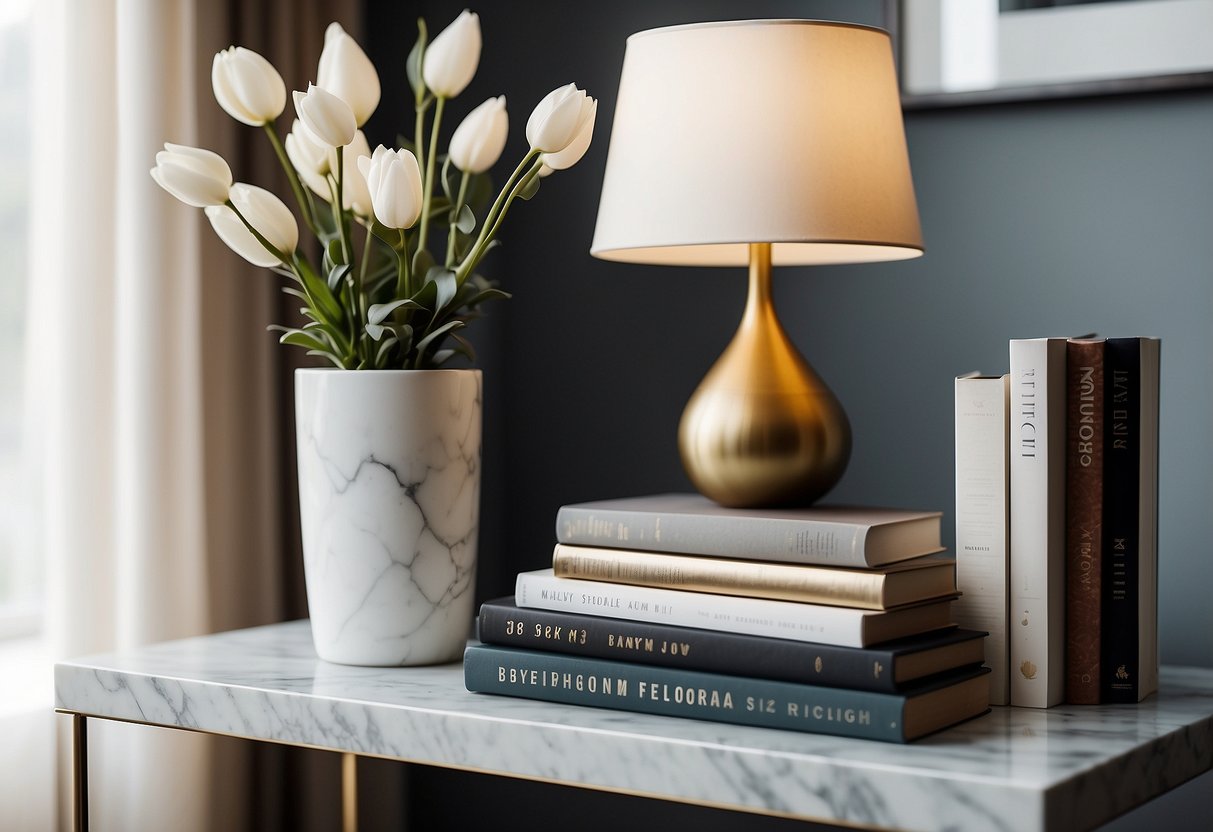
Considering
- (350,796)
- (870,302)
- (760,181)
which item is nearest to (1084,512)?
(760,181)

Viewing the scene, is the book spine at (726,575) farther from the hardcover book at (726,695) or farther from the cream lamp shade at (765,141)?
the cream lamp shade at (765,141)

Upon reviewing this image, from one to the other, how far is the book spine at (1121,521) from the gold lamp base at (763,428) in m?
0.22

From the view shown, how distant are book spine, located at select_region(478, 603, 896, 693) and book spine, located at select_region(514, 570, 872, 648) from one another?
0.01 meters

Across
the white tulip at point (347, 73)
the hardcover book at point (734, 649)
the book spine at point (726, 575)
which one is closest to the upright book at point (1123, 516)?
the hardcover book at point (734, 649)

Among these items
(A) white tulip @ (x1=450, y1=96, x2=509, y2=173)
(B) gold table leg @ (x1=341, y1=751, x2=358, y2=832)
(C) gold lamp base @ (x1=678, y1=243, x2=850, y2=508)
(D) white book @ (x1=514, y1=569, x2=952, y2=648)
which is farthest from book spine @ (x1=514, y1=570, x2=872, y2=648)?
(B) gold table leg @ (x1=341, y1=751, x2=358, y2=832)

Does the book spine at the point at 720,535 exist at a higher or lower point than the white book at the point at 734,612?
higher

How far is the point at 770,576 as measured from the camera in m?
1.03

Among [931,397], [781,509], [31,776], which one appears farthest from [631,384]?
[31,776]

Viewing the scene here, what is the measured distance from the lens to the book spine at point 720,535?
3.32ft

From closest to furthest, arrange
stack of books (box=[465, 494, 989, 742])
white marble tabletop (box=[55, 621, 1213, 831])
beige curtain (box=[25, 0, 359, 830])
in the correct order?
white marble tabletop (box=[55, 621, 1213, 831])
stack of books (box=[465, 494, 989, 742])
beige curtain (box=[25, 0, 359, 830])

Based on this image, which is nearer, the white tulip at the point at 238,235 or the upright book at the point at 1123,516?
the upright book at the point at 1123,516

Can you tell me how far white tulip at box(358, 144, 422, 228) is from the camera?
116 cm

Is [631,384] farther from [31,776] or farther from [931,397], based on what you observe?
[31,776]

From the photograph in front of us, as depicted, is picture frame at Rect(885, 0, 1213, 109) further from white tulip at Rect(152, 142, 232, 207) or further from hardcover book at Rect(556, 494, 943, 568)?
white tulip at Rect(152, 142, 232, 207)
